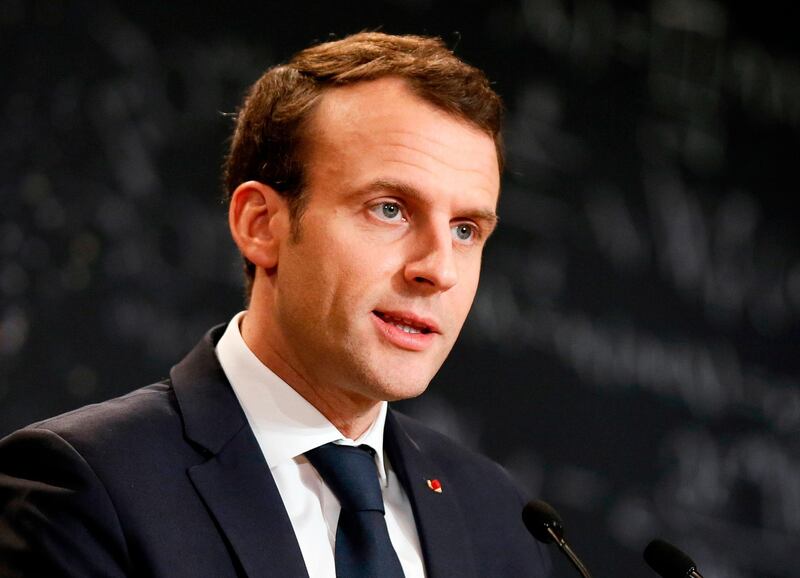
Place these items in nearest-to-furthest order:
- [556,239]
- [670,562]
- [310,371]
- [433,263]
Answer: [670,562], [433,263], [310,371], [556,239]

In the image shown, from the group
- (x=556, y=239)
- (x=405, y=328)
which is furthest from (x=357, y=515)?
(x=556, y=239)

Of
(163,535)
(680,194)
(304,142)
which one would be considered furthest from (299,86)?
(680,194)

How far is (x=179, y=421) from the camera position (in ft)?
5.90

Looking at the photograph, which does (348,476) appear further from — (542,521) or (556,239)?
(556,239)

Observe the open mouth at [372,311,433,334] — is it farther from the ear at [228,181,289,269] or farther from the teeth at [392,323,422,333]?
the ear at [228,181,289,269]

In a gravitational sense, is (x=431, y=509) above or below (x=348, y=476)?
below

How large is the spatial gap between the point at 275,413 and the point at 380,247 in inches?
13.1

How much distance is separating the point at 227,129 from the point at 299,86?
99 cm

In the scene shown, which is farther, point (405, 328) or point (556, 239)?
point (556, 239)

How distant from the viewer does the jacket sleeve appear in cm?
153

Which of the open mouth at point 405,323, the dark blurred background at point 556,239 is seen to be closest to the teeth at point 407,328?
the open mouth at point 405,323

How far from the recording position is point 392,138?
1819 millimetres

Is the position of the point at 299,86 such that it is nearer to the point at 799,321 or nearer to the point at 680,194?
the point at 680,194

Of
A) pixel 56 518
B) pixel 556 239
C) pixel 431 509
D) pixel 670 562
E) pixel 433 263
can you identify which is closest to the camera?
pixel 56 518
